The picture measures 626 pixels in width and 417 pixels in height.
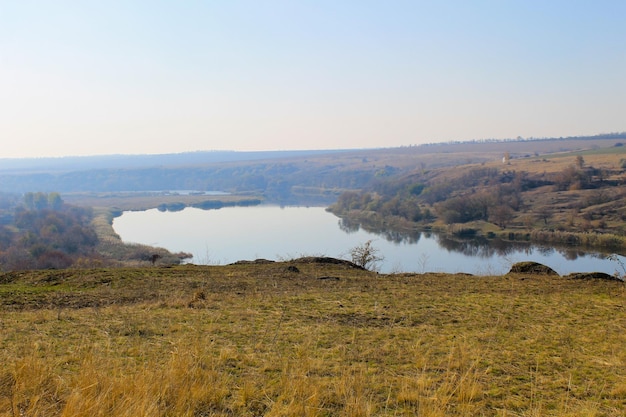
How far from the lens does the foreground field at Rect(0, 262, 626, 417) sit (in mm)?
3766

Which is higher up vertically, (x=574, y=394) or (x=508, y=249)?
(x=574, y=394)

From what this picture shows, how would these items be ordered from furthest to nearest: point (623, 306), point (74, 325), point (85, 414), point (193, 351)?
1. point (623, 306)
2. point (74, 325)
3. point (193, 351)
4. point (85, 414)

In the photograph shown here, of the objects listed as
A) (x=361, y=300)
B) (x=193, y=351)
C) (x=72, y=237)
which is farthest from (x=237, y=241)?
(x=193, y=351)

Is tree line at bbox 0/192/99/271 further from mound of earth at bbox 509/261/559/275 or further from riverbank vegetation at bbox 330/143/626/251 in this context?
riverbank vegetation at bbox 330/143/626/251

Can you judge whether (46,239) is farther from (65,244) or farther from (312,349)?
(312,349)

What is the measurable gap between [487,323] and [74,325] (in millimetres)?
5457

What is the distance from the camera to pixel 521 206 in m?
64.9

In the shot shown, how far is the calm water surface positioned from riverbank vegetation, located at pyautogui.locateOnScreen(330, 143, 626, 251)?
190 inches

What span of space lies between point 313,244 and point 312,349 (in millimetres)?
40089

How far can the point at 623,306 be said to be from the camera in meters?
8.30

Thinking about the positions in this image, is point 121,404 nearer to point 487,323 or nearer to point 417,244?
point 487,323

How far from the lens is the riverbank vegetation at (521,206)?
50906 millimetres

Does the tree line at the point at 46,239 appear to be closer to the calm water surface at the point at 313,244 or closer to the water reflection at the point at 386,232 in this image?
the calm water surface at the point at 313,244

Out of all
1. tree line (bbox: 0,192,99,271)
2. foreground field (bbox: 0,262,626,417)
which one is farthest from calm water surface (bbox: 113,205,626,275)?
foreground field (bbox: 0,262,626,417)
